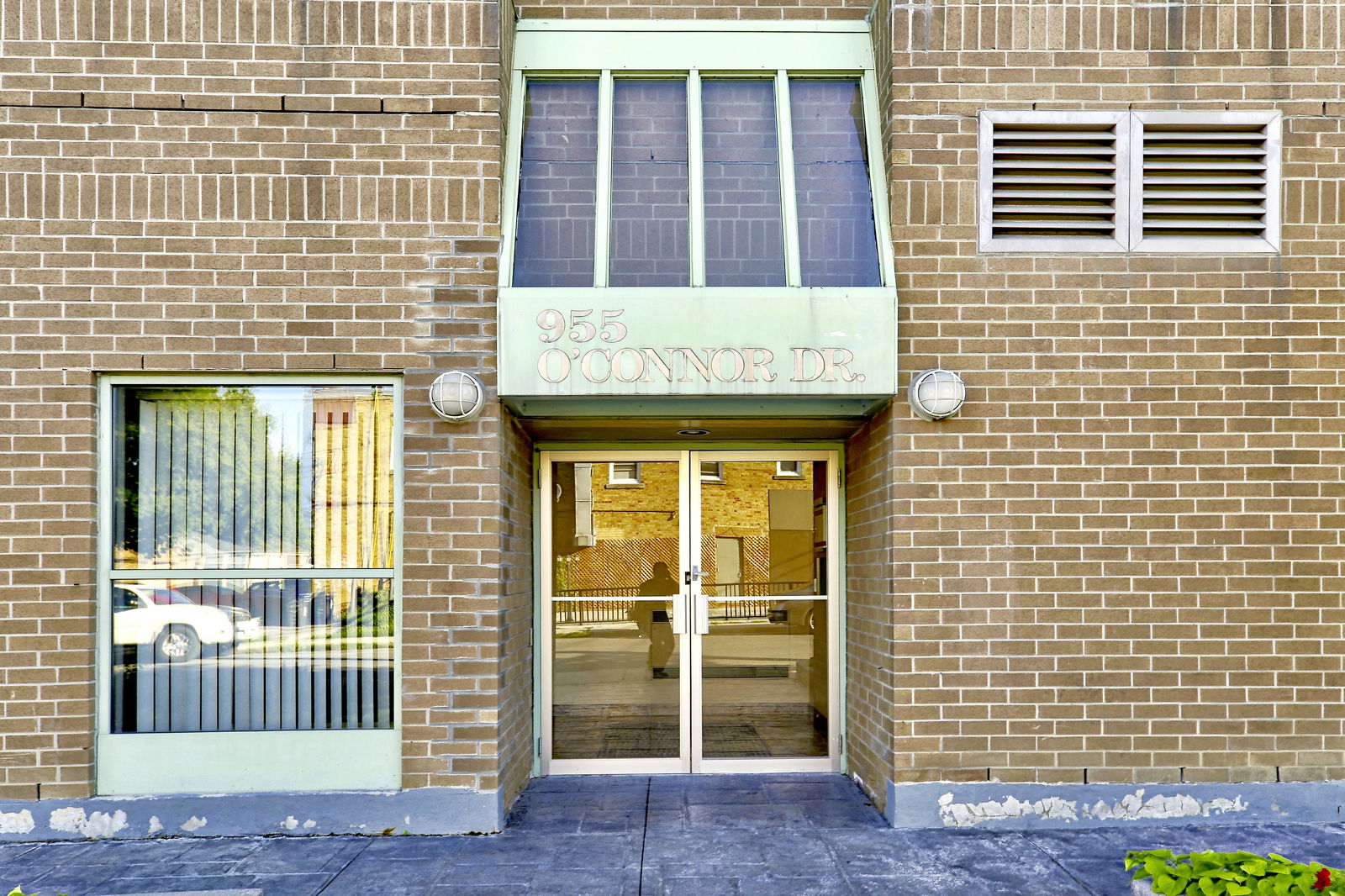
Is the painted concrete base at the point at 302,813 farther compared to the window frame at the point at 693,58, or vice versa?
the window frame at the point at 693,58

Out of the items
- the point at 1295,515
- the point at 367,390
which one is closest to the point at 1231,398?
the point at 1295,515

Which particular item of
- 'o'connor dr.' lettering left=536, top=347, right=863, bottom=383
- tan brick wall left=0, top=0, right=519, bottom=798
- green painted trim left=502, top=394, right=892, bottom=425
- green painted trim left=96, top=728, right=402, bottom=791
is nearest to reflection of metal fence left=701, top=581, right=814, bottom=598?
green painted trim left=502, top=394, right=892, bottom=425

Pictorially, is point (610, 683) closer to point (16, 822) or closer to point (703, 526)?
point (703, 526)

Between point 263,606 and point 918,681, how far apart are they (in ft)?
13.2

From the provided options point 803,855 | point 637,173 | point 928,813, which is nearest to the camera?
point 803,855

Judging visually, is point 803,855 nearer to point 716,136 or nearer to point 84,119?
point 716,136

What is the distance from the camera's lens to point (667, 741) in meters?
7.15

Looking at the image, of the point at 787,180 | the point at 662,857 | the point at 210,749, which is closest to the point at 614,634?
the point at 662,857

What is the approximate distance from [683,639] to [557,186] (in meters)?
3.31

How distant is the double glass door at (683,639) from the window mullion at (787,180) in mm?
1773

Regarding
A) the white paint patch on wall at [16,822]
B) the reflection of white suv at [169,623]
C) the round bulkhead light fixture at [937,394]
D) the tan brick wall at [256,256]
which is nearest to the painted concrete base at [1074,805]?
the round bulkhead light fixture at [937,394]

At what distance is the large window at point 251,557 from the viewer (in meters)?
5.98

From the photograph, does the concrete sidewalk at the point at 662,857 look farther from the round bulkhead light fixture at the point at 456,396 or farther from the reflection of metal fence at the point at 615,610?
the round bulkhead light fixture at the point at 456,396

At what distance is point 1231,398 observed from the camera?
604 centimetres
